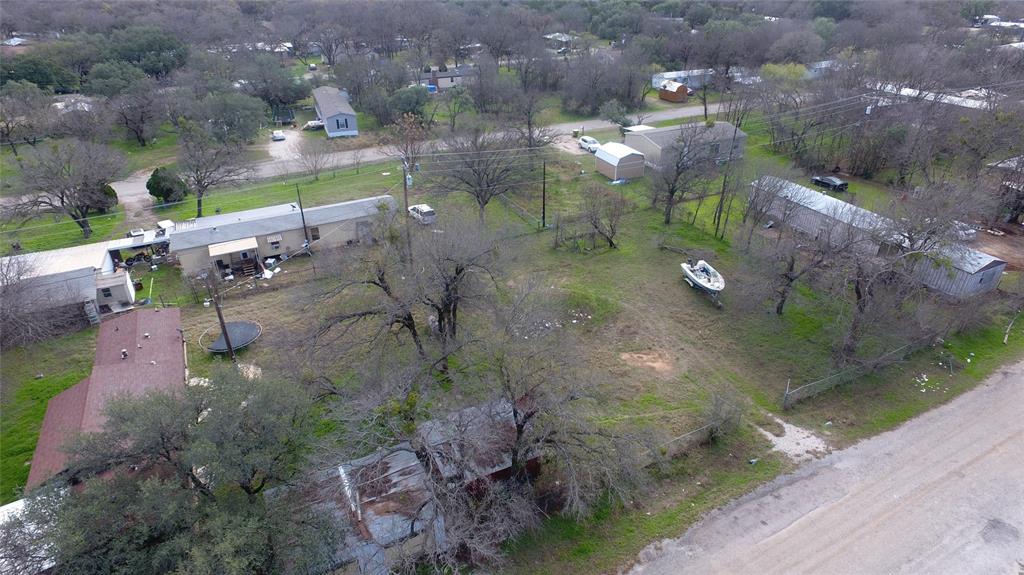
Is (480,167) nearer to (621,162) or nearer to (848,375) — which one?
(621,162)

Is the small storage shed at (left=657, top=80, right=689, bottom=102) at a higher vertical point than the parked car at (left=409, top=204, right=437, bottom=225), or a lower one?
higher

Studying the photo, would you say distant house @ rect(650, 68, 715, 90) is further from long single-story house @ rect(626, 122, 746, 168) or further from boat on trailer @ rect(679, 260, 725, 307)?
boat on trailer @ rect(679, 260, 725, 307)

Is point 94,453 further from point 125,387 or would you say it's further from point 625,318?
point 625,318

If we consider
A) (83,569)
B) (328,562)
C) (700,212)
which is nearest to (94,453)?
(83,569)

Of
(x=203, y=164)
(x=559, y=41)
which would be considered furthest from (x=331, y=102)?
(x=559, y=41)

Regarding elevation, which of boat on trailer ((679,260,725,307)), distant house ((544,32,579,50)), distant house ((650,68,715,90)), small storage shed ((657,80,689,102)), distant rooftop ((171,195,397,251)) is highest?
distant house ((544,32,579,50))

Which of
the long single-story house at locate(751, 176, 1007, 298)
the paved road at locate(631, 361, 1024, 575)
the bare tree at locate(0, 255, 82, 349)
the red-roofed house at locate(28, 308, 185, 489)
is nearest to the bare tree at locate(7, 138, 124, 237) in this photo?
the bare tree at locate(0, 255, 82, 349)

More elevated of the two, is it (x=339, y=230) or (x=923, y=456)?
(x=339, y=230)
